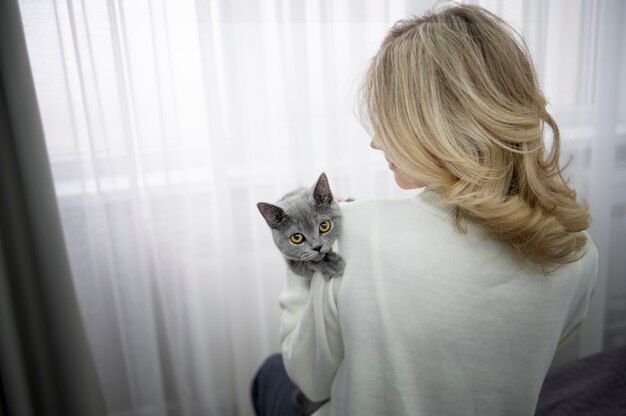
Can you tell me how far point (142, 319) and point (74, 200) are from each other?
484mm

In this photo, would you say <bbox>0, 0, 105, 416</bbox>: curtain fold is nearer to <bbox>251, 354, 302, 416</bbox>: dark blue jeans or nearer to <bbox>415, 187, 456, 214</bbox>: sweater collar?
<bbox>251, 354, 302, 416</bbox>: dark blue jeans

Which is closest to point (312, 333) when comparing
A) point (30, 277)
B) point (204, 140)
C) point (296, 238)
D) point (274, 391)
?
point (296, 238)

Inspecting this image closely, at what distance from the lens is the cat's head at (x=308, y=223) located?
2.50 feet

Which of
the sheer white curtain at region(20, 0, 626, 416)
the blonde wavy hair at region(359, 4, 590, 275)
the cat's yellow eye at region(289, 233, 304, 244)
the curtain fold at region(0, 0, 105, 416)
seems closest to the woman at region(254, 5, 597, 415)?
the blonde wavy hair at region(359, 4, 590, 275)

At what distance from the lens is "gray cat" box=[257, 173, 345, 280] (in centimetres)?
76

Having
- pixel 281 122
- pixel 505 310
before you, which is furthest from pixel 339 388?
pixel 281 122

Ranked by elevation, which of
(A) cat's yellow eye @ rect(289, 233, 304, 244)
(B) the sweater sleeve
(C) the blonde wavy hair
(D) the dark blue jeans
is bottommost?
(D) the dark blue jeans

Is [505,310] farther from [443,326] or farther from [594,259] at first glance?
[594,259]

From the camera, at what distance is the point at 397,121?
2.14 ft

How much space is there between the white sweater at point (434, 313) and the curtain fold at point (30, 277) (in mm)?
939

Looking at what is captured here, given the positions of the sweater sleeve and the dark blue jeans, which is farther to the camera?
the dark blue jeans

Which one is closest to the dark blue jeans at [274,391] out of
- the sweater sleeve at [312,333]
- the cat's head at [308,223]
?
the sweater sleeve at [312,333]

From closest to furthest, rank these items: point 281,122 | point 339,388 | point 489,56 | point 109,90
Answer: point 489,56
point 339,388
point 109,90
point 281,122

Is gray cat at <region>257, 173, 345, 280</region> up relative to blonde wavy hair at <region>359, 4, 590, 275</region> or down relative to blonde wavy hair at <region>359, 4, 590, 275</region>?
down
